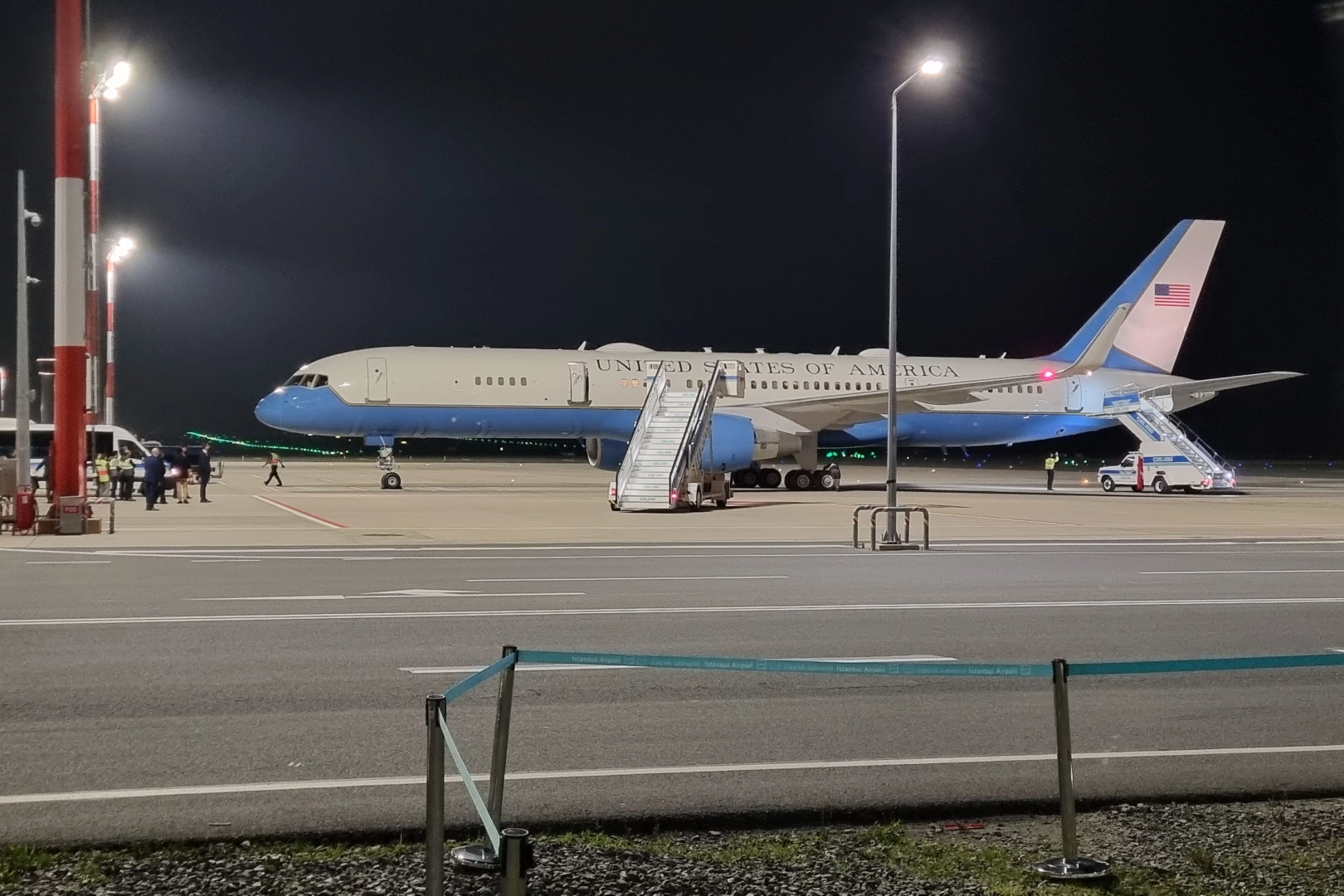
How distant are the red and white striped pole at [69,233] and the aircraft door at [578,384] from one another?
19.8 m

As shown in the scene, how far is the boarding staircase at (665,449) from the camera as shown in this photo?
108ft

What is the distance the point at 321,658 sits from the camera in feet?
34.9

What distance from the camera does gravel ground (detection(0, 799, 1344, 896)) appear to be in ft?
16.9

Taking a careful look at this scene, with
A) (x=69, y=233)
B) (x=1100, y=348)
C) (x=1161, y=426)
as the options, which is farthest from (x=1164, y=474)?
(x=69, y=233)

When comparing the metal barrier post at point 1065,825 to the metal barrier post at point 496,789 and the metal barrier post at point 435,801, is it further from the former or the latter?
the metal barrier post at point 435,801

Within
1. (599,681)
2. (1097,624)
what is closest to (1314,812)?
(599,681)

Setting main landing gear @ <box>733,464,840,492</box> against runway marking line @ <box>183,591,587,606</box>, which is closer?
runway marking line @ <box>183,591,587,606</box>

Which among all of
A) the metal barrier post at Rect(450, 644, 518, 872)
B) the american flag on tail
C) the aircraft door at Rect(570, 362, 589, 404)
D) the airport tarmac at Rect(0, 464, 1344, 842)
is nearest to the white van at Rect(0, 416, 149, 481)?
the aircraft door at Rect(570, 362, 589, 404)

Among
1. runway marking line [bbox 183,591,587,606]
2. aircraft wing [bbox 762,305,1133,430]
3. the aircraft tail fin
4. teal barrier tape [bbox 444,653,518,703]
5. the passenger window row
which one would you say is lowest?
runway marking line [bbox 183,591,587,606]

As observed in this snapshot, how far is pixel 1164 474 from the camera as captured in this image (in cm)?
4725

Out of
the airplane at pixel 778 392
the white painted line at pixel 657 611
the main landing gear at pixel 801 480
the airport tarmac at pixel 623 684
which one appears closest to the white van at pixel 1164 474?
the airplane at pixel 778 392

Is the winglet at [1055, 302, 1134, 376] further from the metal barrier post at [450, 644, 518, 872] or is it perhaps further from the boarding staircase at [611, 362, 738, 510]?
the metal barrier post at [450, 644, 518, 872]

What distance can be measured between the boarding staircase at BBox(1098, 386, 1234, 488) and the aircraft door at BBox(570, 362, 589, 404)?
20797mm

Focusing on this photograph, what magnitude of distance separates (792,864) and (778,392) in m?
40.5
